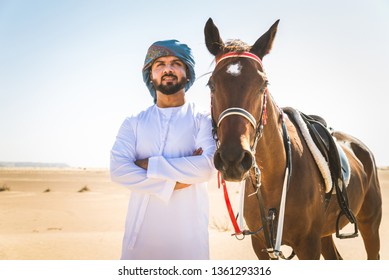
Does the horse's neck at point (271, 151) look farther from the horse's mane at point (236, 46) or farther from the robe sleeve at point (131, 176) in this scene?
the robe sleeve at point (131, 176)

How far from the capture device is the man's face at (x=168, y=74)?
10.6 feet

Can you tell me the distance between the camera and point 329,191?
367cm

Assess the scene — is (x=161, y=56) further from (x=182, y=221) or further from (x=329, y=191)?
(x=329, y=191)

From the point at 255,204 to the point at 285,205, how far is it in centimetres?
33

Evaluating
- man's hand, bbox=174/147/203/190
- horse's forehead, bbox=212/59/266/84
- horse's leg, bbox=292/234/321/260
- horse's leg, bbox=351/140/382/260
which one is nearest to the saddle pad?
horse's leg, bbox=292/234/321/260

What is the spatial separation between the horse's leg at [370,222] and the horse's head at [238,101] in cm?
359

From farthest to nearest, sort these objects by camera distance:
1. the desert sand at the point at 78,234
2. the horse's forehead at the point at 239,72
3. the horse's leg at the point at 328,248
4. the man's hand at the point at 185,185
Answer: the desert sand at the point at 78,234 → the horse's leg at the point at 328,248 → the man's hand at the point at 185,185 → the horse's forehead at the point at 239,72

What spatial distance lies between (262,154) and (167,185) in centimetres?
89

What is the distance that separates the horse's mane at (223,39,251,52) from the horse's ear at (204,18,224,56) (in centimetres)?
12

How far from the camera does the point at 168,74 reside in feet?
10.6

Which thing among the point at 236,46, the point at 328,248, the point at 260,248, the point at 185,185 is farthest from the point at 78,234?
the point at 236,46

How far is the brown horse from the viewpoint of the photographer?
8.40 feet

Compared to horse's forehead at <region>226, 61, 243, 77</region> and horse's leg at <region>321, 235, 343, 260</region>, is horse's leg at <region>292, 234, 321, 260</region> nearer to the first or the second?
horse's forehead at <region>226, 61, 243, 77</region>

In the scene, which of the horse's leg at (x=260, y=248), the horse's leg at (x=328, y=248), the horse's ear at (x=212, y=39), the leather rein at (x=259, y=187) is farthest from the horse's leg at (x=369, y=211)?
the horse's ear at (x=212, y=39)
